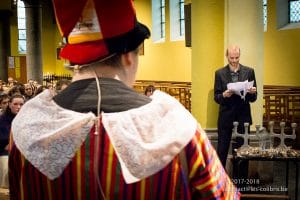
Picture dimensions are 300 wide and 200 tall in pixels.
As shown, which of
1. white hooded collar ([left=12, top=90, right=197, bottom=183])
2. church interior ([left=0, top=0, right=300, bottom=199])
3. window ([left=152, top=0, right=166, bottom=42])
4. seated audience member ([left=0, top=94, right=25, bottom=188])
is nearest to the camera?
white hooded collar ([left=12, top=90, right=197, bottom=183])

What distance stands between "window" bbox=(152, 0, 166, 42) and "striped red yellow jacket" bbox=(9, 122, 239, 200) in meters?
16.5

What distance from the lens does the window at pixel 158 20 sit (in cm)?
1755

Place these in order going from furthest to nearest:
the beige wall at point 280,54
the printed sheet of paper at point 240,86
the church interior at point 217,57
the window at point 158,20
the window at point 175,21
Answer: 1. the window at point 158,20
2. the window at point 175,21
3. the beige wall at point 280,54
4. the church interior at point 217,57
5. the printed sheet of paper at point 240,86

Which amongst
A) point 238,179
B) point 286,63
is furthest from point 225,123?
point 286,63

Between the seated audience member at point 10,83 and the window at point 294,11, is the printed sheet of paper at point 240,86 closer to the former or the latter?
the window at point 294,11

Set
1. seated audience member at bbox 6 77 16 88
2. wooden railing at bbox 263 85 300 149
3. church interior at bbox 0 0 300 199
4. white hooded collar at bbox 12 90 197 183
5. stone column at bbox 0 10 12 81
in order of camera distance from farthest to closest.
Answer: stone column at bbox 0 10 12 81
seated audience member at bbox 6 77 16 88
wooden railing at bbox 263 85 300 149
church interior at bbox 0 0 300 199
white hooded collar at bbox 12 90 197 183

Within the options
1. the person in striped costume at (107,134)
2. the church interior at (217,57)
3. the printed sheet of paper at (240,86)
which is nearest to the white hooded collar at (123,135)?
the person in striped costume at (107,134)

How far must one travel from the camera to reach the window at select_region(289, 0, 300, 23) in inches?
487

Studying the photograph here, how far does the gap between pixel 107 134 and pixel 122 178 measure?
4.0 inches

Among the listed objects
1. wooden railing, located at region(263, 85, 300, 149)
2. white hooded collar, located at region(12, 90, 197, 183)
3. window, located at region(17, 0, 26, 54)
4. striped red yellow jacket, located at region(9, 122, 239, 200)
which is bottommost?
wooden railing, located at region(263, 85, 300, 149)

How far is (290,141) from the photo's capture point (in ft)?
28.3

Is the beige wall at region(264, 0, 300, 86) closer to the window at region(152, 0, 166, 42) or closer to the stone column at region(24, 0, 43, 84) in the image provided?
the window at region(152, 0, 166, 42)

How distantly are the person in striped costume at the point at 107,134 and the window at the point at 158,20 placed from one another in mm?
16408

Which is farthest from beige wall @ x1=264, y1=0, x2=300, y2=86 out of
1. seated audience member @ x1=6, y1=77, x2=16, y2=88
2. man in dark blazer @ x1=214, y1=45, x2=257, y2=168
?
seated audience member @ x1=6, y1=77, x2=16, y2=88
